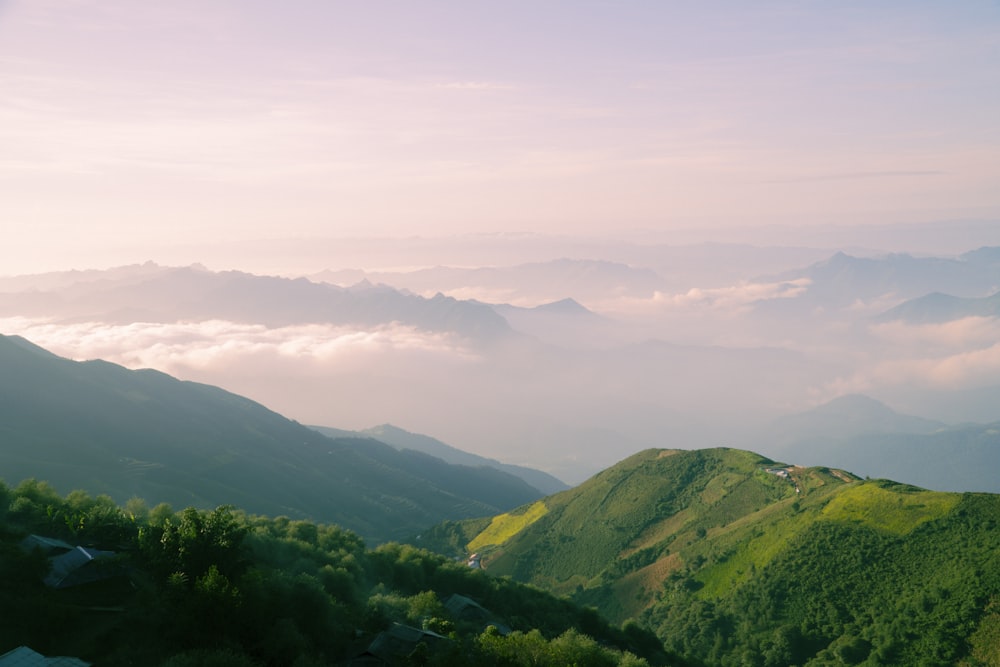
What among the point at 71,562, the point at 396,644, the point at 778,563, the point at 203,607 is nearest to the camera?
the point at 203,607

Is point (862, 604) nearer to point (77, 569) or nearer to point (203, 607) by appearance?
point (203, 607)

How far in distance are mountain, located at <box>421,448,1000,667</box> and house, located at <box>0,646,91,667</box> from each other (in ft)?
258

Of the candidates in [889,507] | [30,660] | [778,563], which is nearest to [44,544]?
[30,660]

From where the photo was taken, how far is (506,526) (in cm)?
18738

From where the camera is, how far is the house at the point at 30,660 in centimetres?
3725

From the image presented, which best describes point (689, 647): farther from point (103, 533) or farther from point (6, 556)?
point (6, 556)

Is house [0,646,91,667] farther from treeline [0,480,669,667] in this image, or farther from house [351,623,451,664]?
house [351,623,451,664]

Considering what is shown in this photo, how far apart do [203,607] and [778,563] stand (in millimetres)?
93947

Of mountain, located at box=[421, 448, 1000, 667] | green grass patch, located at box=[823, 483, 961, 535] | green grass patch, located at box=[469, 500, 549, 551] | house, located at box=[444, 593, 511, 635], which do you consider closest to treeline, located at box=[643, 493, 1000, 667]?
mountain, located at box=[421, 448, 1000, 667]

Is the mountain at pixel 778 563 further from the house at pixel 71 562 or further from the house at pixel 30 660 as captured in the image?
the house at pixel 30 660

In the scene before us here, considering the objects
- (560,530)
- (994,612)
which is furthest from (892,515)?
(560,530)

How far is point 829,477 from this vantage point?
14012 centimetres

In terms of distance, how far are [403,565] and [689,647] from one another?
159 feet

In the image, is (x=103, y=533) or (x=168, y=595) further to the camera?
(x=103, y=533)
